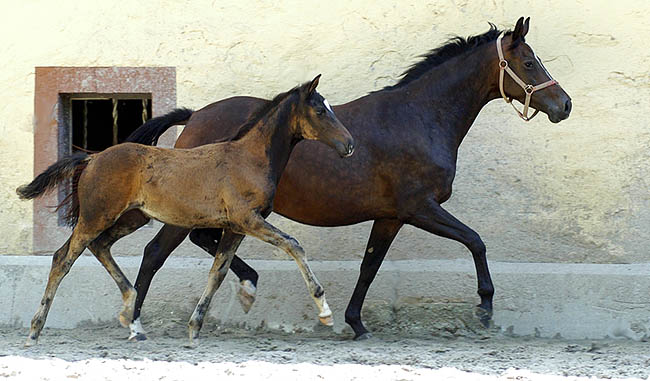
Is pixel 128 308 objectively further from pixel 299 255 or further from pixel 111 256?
pixel 299 255

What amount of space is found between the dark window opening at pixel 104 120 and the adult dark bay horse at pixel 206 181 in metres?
2.56

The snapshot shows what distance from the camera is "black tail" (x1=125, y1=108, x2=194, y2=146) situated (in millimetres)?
5871

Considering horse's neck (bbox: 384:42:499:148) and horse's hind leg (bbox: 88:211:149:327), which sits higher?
horse's neck (bbox: 384:42:499:148)

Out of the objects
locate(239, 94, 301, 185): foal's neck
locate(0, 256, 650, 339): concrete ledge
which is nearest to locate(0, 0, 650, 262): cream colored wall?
locate(0, 256, 650, 339): concrete ledge

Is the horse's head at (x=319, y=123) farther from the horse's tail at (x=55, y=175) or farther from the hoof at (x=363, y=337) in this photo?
the hoof at (x=363, y=337)

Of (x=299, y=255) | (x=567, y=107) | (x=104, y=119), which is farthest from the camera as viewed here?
(x=104, y=119)

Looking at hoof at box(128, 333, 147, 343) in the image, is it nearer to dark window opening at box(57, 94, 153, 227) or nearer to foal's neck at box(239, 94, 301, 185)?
foal's neck at box(239, 94, 301, 185)

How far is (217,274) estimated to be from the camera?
5051 millimetres

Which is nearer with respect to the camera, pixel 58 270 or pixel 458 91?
pixel 58 270

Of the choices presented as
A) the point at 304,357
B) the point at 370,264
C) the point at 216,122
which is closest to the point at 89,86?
the point at 216,122

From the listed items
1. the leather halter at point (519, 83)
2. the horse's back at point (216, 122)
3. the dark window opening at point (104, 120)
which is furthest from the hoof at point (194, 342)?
the dark window opening at point (104, 120)

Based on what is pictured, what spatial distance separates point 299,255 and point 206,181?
0.70m

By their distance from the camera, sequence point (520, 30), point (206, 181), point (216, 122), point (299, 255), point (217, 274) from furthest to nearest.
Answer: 1. point (216, 122)
2. point (520, 30)
3. point (217, 274)
4. point (206, 181)
5. point (299, 255)

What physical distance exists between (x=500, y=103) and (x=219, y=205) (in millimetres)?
2634
